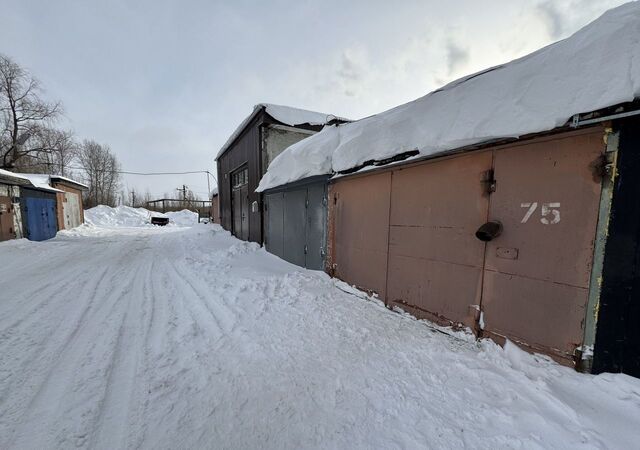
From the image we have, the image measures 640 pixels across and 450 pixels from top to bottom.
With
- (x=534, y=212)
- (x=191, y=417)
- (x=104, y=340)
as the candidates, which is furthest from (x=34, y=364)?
(x=534, y=212)

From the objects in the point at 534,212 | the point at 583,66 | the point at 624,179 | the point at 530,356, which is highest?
the point at 583,66

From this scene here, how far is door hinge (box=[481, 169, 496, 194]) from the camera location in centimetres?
269

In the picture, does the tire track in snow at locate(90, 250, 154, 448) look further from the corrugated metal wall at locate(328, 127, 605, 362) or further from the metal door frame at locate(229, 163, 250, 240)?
the metal door frame at locate(229, 163, 250, 240)

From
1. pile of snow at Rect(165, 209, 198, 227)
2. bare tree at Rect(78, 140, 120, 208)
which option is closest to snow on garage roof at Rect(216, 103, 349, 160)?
pile of snow at Rect(165, 209, 198, 227)

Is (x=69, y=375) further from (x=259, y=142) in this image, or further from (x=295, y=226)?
(x=259, y=142)

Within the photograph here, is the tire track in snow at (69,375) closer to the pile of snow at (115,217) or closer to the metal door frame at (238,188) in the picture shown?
the metal door frame at (238,188)

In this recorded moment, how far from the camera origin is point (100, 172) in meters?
35.3

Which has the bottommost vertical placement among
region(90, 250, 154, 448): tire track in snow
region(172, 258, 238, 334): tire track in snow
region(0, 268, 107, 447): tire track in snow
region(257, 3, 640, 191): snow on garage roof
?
region(90, 250, 154, 448): tire track in snow

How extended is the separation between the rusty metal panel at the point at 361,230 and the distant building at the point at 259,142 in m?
4.54

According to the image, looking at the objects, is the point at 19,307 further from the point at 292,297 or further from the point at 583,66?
the point at 583,66

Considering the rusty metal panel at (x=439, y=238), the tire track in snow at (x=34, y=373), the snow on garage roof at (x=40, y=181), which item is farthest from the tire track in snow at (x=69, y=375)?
the snow on garage roof at (x=40, y=181)

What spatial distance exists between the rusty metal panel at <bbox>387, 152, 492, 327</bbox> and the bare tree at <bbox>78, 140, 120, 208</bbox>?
137 feet

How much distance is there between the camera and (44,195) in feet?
43.0

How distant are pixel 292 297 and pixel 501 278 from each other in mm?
3050
